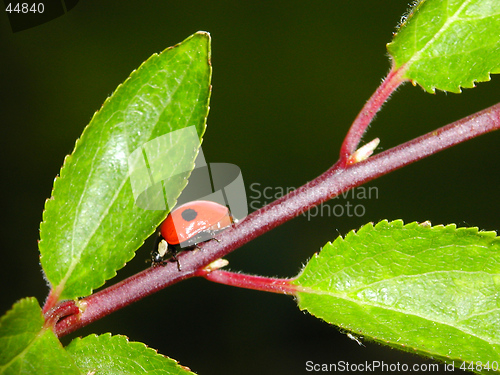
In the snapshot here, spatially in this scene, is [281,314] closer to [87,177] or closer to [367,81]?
[367,81]

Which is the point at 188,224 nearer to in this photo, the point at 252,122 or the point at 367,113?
the point at 367,113

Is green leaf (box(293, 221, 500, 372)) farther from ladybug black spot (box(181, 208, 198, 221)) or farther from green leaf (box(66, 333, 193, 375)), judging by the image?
ladybug black spot (box(181, 208, 198, 221))

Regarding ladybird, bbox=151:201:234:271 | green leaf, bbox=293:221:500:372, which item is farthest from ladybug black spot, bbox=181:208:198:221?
green leaf, bbox=293:221:500:372

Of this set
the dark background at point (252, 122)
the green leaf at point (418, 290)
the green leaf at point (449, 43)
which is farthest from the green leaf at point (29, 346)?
the dark background at point (252, 122)

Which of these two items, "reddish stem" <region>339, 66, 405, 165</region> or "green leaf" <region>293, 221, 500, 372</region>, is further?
"reddish stem" <region>339, 66, 405, 165</region>

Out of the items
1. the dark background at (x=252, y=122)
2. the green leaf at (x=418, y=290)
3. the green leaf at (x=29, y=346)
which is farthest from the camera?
the dark background at (x=252, y=122)

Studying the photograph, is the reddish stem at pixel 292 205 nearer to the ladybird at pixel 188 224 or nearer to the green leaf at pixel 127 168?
the green leaf at pixel 127 168

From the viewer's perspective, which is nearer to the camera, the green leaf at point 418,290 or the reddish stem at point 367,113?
the green leaf at point 418,290
